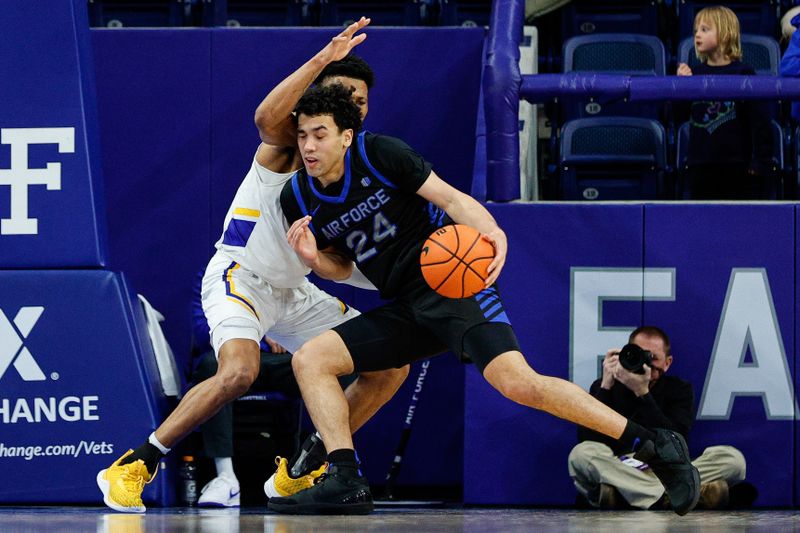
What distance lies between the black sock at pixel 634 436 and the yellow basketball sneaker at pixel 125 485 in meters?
2.23

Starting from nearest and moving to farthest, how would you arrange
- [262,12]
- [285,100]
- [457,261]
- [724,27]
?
1. [457,261]
2. [285,100]
3. [724,27]
4. [262,12]

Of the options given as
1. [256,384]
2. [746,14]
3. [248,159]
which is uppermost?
[746,14]

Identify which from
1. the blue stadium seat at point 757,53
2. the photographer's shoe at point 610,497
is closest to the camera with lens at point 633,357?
the photographer's shoe at point 610,497

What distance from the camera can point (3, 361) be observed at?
714 cm

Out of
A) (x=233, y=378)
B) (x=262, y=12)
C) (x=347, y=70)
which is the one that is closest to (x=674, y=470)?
(x=233, y=378)

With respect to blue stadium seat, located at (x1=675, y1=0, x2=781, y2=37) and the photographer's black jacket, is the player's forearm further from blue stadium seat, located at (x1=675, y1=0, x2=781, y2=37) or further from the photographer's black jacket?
blue stadium seat, located at (x1=675, y1=0, x2=781, y2=37)

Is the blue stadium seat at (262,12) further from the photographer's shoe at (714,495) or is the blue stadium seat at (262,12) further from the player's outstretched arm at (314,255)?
the photographer's shoe at (714,495)

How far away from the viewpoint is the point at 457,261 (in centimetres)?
567

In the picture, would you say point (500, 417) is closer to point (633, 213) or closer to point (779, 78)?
point (633, 213)

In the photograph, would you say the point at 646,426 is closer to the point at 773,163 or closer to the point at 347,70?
Answer: the point at 773,163

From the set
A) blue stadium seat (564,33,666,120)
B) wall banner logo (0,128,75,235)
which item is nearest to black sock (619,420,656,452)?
A: wall banner logo (0,128,75,235)

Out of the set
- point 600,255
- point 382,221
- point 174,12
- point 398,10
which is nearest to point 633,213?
point 600,255

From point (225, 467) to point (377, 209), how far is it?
2106 millimetres

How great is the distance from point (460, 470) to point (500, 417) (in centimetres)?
87
